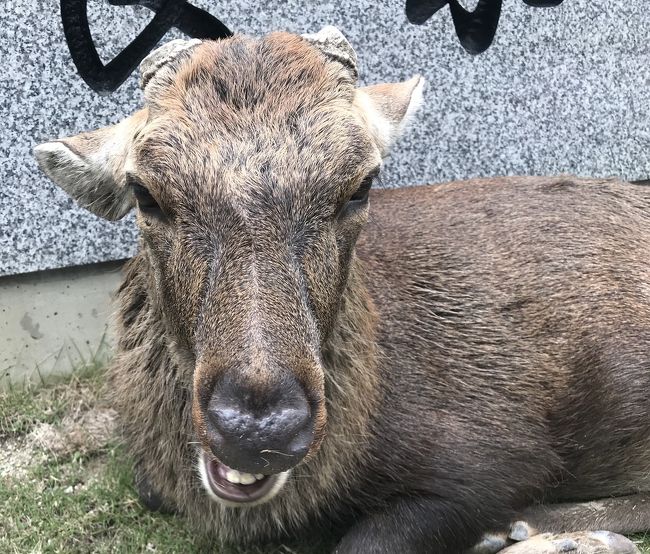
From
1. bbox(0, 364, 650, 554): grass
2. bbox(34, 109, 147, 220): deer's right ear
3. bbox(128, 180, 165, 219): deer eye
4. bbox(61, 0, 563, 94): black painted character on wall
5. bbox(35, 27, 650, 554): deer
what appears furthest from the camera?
bbox(61, 0, 563, 94): black painted character on wall

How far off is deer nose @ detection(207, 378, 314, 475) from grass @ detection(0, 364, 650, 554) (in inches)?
59.1

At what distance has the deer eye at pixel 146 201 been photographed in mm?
2994

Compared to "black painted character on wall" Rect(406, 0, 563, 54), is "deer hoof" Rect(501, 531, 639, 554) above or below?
below

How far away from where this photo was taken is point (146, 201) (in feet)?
9.91

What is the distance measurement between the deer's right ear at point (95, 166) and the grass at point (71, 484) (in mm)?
1732

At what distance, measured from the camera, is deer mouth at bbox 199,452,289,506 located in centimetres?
314

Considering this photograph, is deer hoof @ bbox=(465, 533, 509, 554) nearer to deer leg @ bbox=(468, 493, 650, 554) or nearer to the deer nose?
deer leg @ bbox=(468, 493, 650, 554)

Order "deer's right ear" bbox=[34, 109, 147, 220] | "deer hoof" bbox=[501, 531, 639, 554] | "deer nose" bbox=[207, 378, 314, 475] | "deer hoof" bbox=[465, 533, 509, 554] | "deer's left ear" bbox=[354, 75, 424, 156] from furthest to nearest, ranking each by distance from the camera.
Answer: "deer hoof" bbox=[465, 533, 509, 554]
"deer hoof" bbox=[501, 531, 639, 554]
"deer's left ear" bbox=[354, 75, 424, 156]
"deer's right ear" bbox=[34, 109, 147, 220]
"deer nose" bbox=[207, 378, 314, 475]

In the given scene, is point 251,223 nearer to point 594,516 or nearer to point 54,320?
point 594,516

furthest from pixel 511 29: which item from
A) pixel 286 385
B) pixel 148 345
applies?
pixel 286 385

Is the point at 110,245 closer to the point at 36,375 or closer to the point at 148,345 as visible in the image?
the point at 36,375

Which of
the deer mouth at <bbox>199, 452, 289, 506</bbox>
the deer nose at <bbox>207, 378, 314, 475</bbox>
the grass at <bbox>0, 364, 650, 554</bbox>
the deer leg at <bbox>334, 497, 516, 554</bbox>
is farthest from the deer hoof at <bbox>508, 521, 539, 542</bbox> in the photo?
the deer nose at <bbox>207, 378, 314, 475</bbox>

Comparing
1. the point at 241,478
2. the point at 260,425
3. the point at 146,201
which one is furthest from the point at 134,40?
the point at 260,425

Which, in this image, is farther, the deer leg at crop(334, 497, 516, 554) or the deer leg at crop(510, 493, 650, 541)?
the deer leg at crop(510, 493, 650, 541)
